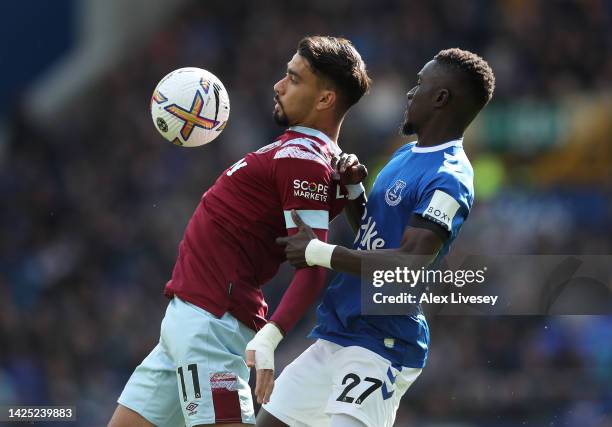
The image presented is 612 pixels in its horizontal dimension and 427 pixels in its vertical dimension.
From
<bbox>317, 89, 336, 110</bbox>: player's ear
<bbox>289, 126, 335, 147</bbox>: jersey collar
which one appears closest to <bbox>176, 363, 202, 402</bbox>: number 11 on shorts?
<bbox>289, 126, 335, 147</bbox>: jersey collar

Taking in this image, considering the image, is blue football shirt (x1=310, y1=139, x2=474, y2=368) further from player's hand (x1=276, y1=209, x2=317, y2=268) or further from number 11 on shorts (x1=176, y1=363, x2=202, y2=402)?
number 11 on shorts (x1=176, y1=363, x2=202, y2=402)

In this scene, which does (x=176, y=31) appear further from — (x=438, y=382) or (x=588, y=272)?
(x=588, y=272)

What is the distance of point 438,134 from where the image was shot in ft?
19.3

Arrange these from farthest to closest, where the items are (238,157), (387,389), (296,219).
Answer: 1. (238,157)
2. (387,389)
3. (296,219)

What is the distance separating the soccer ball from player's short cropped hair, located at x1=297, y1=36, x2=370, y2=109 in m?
0.53

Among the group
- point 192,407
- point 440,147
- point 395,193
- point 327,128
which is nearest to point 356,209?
point 395,193

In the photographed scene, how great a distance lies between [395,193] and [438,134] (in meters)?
0.40

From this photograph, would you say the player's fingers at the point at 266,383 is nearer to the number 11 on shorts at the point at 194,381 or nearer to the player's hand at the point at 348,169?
the number 11 on shorts at the point at 194,381

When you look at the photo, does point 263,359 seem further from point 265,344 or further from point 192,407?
point 192,407

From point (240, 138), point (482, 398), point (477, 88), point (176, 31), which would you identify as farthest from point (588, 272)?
point (176, 31)

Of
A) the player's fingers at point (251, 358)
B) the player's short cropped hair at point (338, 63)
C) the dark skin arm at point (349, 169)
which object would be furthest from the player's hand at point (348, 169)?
the player's fingers at point (251, 358)

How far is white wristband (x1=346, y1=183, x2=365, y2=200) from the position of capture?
19.4 ft

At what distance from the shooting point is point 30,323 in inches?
590

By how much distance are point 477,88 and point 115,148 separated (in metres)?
12.6
